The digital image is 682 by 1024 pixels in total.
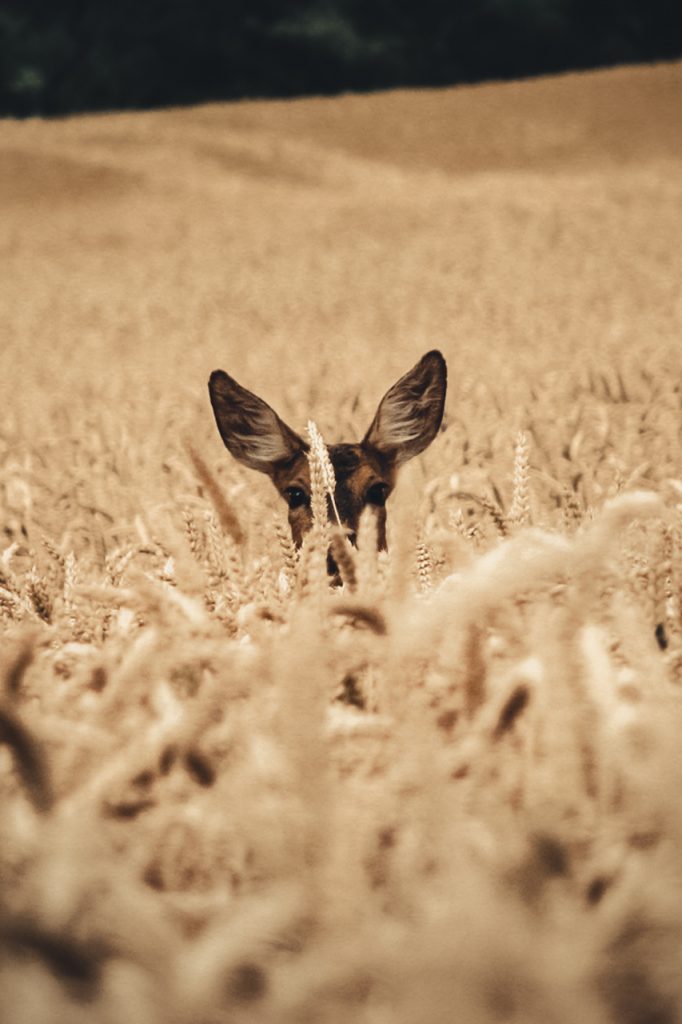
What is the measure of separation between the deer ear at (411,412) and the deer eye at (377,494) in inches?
7.5

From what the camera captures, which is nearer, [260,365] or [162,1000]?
[162,1000]

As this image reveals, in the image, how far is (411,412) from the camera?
3268 mm

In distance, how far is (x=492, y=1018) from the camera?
533 millimetres

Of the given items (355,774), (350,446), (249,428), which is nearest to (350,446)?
(350,446)

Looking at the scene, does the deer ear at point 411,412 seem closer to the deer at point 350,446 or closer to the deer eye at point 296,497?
the deer at point 350,446

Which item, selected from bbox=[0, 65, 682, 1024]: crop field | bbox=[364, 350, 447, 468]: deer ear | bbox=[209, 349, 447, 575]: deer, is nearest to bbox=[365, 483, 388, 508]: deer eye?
bbox=[209, 349, 447, 575]: deer

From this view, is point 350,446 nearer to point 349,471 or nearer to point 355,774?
point 349,471

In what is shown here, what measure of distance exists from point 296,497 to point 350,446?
0.93 ft

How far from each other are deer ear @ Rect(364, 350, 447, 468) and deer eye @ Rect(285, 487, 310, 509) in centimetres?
34

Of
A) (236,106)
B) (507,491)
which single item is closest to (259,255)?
(507,491)

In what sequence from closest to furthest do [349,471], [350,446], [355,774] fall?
[355,774], [349,471], [350,446]

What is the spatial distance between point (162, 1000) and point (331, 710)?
1.35ft

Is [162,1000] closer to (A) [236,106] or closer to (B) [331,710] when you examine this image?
(B) [331,710]

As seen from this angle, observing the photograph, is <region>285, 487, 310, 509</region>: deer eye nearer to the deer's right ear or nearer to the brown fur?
the brown fur
